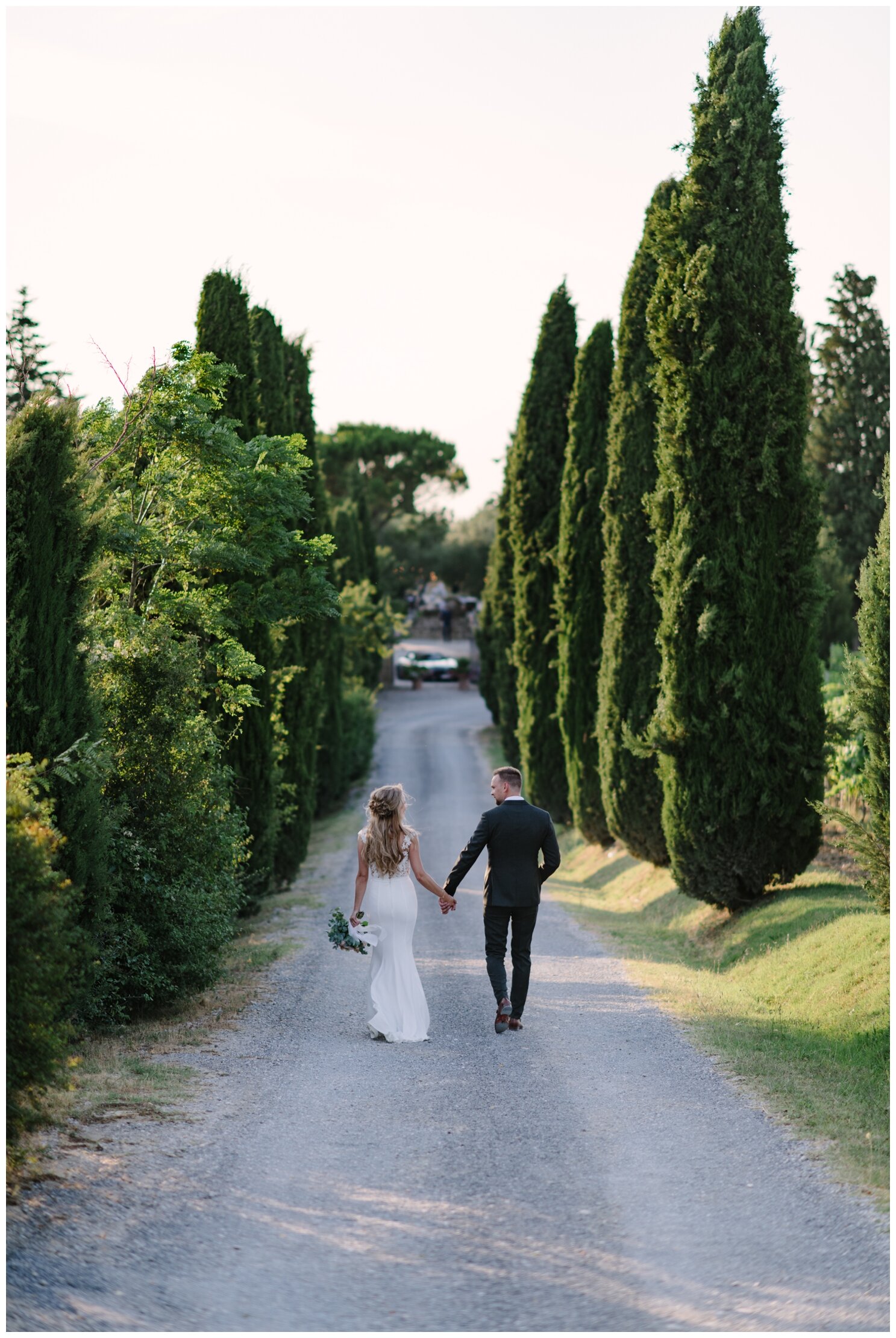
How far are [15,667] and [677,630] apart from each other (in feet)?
23.1

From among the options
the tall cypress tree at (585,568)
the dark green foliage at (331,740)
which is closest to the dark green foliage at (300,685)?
the tall cypress tree at (585,568)

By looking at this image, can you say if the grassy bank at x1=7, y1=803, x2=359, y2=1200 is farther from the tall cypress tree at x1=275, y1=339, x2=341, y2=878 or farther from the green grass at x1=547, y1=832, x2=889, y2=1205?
the tall cypress tree at x1=275, y1=339, x2=341, y2=878

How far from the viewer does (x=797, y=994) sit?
9.18 meters

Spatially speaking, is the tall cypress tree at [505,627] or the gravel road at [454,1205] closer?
the gravel road at [454,1205]

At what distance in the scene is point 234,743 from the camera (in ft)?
46.4

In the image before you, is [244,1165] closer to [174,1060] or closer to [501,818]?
[174,1060]

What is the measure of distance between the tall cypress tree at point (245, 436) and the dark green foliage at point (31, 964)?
28.2 feet

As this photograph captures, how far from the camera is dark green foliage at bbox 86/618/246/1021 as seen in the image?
895cm

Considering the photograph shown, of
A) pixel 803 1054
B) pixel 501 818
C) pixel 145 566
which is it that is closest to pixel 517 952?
pixel 501 818

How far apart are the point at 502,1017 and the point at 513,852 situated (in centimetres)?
116

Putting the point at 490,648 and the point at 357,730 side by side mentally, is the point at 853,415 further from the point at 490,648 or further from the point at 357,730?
the point at 357,730

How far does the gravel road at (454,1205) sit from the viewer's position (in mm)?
4227

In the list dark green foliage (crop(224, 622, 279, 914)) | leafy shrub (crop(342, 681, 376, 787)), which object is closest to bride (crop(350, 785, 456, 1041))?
dark green foliage (crop(224, 622, 279, 914))

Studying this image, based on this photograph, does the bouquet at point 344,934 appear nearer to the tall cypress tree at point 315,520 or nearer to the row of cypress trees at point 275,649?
the row of cypress trees at point 275,649
